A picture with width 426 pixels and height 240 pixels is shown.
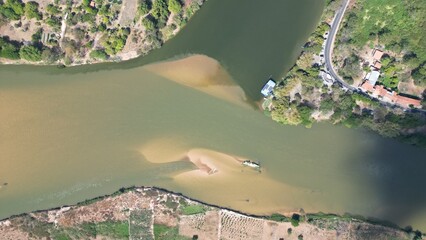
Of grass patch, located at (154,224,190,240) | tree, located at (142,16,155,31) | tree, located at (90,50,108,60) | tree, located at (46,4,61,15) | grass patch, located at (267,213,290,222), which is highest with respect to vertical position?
tree, located at (142,16,155,31)

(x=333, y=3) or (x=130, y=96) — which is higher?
(x=333, y=3)

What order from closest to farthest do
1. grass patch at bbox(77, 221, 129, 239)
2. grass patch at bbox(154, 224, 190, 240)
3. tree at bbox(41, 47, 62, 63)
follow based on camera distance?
grass patch at bbox(77, 221, 129, 239), grass patch at bbox(154, 224, 190, 240), tree at bbox(41, 47, 62, 63)

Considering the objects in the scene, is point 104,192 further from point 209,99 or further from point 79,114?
point 209,99

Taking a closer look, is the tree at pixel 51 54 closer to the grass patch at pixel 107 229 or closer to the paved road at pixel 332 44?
the grass patch at pixel 107 229

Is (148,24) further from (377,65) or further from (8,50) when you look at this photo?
(377,65)

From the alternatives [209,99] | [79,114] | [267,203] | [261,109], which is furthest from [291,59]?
[79,114]

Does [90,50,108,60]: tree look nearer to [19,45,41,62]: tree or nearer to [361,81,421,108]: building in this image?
[19,45,41,62]: tree

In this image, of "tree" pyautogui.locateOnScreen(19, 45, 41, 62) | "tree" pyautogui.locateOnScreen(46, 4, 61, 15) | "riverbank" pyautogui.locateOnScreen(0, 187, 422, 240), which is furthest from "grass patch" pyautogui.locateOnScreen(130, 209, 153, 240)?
"tree" pyautogui.locateOnScreen(46, 4, 61, 15)
